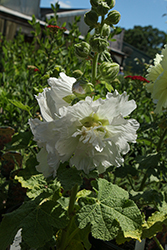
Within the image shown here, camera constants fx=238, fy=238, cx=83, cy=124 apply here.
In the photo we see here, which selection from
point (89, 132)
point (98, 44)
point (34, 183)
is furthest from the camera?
point (34, 183)

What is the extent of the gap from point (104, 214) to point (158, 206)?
0.50 meters

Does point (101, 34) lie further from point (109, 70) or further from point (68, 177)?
point (68, 177)

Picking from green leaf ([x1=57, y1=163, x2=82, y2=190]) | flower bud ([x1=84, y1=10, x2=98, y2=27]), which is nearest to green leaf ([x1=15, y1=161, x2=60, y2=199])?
green leaf ([x1=57, y1=163, x2=82, y2=190])

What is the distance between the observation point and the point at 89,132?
707mm

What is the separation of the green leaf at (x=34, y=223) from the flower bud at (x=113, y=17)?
76cm

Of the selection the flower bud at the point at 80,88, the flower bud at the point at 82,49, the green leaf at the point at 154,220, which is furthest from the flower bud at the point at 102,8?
the green leaf at the point at 154,220

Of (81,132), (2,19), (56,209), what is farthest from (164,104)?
(2,19)

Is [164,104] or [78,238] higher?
[164,104]

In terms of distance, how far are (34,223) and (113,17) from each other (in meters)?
0.84

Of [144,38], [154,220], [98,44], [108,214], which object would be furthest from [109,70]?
[144,38]

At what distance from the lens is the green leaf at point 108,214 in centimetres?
88

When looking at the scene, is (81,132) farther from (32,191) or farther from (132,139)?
(32,191)

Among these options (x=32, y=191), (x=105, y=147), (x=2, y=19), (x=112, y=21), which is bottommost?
(x=32, y=191)

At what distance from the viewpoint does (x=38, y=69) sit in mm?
2051
